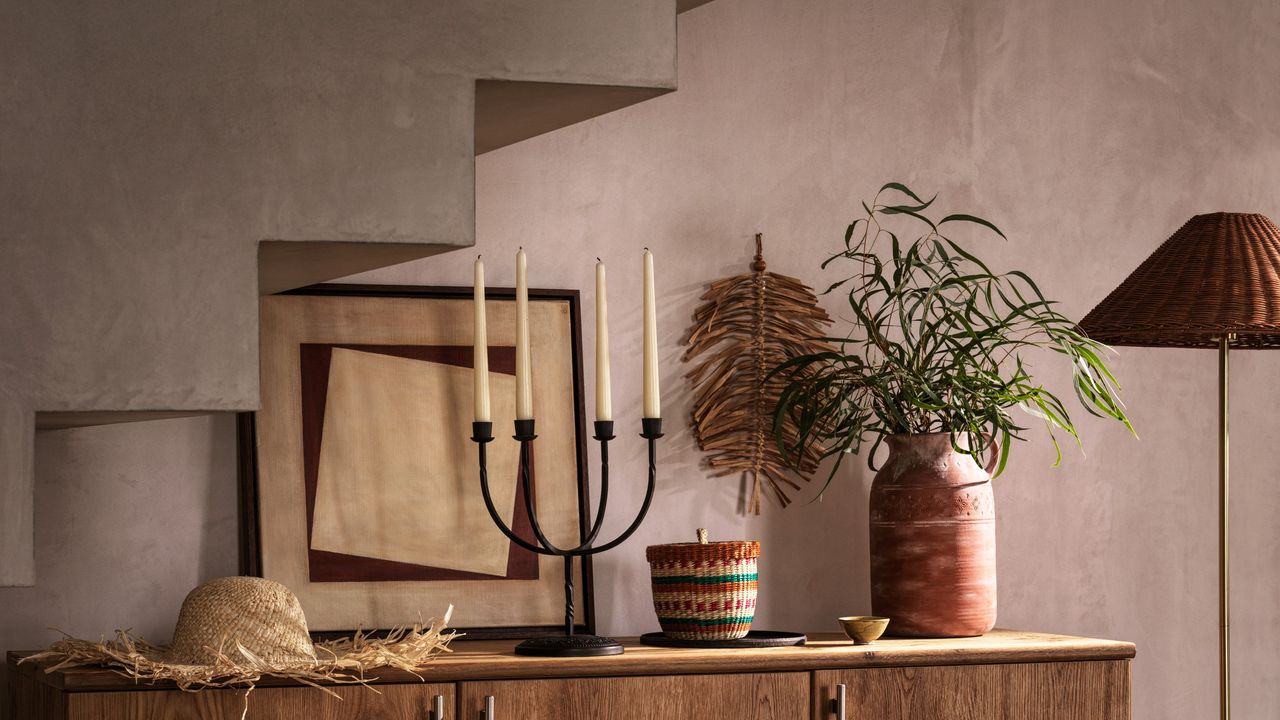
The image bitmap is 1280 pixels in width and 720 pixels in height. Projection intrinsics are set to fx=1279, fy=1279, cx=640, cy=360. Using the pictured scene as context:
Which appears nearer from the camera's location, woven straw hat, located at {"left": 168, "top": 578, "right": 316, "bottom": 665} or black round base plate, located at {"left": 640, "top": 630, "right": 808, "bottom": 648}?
woven straw hat, located at {"left": 168, "top": 578, "right": 316, "bottom": 665}

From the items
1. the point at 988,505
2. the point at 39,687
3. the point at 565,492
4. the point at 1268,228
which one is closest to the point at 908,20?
the point at 1268,228

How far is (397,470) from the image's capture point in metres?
2.05

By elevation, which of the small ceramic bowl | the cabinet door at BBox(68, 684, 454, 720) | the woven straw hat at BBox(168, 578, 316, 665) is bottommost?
the cabinet door at BBox(68, 684, 454, 720)

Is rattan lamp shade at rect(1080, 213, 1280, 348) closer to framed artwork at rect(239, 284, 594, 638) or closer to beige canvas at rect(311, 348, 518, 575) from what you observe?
framed artwork at rect(239, 284, 594, 638)

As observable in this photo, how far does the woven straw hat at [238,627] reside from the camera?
5.33ft

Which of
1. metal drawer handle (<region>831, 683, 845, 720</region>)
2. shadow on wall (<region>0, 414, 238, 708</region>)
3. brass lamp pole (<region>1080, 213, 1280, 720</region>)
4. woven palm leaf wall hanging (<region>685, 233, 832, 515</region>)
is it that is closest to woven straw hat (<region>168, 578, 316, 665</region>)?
shadow on wall (<region>0, 414, 238, 708</region>)

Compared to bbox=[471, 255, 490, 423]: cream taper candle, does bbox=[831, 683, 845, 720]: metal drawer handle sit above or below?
below

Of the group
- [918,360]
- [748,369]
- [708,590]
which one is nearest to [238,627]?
[708,590]

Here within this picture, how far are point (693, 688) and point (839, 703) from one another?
0.68ft

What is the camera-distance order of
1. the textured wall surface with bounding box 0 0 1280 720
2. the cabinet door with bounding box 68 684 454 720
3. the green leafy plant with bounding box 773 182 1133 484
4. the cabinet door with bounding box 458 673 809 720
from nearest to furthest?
the cabinet door with bounding box 68 684 454 720, the cabinet door with bounding box 458 673 809 720, the green leafy plant with bounding box 773 182 1133 484, the textured wall surface with bounding box 0 0 1280 720

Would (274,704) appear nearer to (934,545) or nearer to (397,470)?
(397,470)

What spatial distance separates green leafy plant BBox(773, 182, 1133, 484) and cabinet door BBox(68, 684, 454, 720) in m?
0.77

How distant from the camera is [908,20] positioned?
96.2 inches

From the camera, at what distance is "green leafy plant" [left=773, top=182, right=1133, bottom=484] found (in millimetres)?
2068
